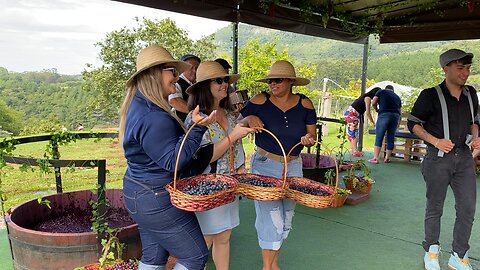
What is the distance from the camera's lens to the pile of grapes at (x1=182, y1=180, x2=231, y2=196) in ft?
5.86

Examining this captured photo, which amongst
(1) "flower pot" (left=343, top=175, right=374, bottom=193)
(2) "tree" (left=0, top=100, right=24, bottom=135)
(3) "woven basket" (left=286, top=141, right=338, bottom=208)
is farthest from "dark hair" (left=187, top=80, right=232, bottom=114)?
(2) "tree" (left=0, top=100, right=24, bottom=135)

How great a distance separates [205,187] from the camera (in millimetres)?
1871

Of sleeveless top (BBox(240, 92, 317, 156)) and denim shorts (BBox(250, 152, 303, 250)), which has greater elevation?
sleeveless top (BBox(240, 92, 317, 156))

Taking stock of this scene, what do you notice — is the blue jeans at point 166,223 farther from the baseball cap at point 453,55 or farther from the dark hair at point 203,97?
the baseball cap at point 453,55

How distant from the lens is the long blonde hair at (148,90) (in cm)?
173

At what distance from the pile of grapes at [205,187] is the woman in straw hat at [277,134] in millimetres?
668

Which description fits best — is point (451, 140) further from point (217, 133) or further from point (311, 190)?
point (217, 133)

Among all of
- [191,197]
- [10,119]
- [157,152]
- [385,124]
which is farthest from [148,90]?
[10,119]

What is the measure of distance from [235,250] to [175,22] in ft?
29.4

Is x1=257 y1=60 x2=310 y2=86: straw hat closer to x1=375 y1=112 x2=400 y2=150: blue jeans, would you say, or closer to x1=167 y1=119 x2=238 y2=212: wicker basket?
x1=167 y1=119 x2=238 y2=212: wicker basket

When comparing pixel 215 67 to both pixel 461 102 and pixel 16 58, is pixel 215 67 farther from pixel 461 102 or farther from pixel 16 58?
pixel 16 58

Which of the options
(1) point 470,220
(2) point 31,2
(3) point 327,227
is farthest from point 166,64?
(2) point 31,2

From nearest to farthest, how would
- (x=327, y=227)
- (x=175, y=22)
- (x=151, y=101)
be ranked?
(x=151, y=101) < (x=327, y=227) < (x=175, y=22)

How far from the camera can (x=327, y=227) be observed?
386 centimetres
